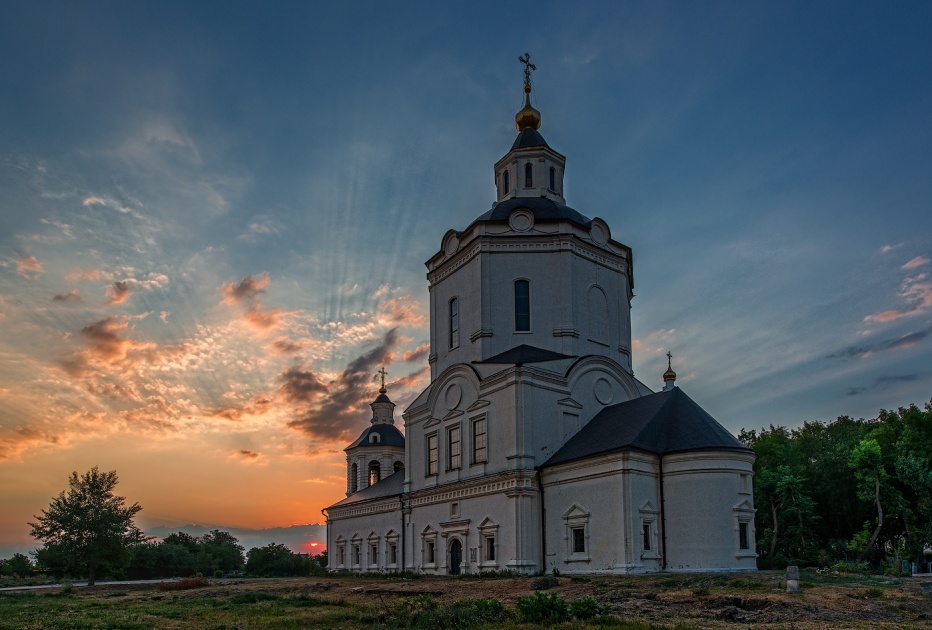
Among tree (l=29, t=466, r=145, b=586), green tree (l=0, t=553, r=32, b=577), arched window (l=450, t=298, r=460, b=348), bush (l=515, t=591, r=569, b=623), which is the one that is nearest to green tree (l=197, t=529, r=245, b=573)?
green tree (l=0, t=553, r=32, b=577)

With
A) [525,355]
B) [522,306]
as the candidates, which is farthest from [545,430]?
[522,306]

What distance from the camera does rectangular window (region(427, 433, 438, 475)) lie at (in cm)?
3488

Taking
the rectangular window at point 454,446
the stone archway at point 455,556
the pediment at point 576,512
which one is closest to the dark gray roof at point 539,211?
the rectangular window at point 454,446

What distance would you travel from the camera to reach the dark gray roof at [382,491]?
136 ft

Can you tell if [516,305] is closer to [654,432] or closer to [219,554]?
[654,432]

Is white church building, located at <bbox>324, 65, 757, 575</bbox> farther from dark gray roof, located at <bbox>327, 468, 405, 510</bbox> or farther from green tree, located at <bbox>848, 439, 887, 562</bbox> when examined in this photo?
green tree, located at <bbox>848, 439, 887, 562</bbox>

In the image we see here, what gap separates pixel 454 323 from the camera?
1391 inches

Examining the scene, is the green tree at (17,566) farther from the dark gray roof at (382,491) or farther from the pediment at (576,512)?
the pediment at (576,512)

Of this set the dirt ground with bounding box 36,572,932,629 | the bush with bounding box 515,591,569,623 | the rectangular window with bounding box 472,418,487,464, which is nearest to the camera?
the dirt ground with bounding box 36,572,932,629

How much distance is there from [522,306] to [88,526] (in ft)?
77.5

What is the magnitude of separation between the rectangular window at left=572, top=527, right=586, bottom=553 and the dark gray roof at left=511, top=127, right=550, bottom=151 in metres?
19.5

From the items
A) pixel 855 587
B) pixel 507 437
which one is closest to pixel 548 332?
pixel 507 437

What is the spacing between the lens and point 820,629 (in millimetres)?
12023

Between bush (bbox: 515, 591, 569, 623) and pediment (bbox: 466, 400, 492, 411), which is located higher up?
pediment (bbox: 466, 400, 492, 411)
